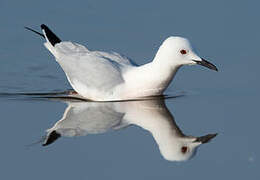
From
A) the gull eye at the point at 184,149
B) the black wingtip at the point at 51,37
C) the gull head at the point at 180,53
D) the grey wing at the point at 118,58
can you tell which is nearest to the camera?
the gull eye at the point at 184,149

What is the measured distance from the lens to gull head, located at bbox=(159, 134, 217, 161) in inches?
393

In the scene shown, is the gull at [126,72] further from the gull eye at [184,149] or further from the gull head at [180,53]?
the gull eye at [184,149]

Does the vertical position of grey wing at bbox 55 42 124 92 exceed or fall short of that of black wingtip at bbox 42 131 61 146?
it exceeds it

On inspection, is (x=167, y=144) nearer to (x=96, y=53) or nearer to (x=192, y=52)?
(x=192, y=52)

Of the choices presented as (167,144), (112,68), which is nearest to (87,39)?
(112,68)

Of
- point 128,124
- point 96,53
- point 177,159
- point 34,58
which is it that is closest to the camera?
point 177,159

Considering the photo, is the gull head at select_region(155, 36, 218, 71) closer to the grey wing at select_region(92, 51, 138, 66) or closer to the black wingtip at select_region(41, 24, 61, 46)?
the grey wing at select_region(92, 51, 138, 66)

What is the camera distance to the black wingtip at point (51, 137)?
33.9ft

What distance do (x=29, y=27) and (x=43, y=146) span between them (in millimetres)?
4877

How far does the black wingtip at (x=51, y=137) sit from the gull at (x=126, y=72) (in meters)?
1.70

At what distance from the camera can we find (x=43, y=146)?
1023 cm

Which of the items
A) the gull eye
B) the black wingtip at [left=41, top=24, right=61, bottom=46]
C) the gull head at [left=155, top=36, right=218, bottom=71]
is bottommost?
the gull eye

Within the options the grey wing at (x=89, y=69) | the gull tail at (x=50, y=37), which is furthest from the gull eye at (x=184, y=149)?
the gull tail at (x=50, y=37)

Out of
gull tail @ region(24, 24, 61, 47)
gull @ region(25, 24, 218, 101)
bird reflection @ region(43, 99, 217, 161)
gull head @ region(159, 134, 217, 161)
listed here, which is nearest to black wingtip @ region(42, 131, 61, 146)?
bird reflection @ region(43, 99, 217, 161)
